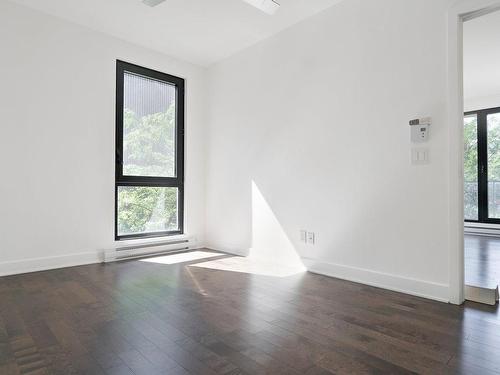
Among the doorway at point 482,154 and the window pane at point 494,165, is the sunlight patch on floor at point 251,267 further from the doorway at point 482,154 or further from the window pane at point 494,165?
the window pane at point 494,165

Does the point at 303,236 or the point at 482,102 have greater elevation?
the point at 482,102

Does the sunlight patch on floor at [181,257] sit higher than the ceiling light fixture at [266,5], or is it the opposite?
the ceiling light fixture at [266,5]

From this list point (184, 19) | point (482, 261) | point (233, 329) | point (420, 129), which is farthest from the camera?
point (482, 261)

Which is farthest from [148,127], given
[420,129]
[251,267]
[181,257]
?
[420,129]

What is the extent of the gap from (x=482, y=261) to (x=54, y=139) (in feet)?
18.0

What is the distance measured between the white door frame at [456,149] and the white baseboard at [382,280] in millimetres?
114

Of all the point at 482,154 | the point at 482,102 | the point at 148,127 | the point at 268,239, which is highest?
the point at 482,102

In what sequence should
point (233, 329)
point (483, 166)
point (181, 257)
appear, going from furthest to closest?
point (483, 166) < point (181, 257) < point (233, 329)

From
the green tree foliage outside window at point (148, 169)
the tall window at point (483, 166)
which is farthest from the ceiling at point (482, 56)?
the green tree foliage outside window at point (148, 169)

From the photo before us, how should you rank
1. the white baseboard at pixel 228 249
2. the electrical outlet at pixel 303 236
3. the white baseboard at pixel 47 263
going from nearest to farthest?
the white baseboard at pixel 47 263
the electrical outlet at pixel 303 236
the white baseboard at pixel 228 249

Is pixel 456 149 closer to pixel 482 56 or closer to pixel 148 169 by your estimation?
pixel 482 56

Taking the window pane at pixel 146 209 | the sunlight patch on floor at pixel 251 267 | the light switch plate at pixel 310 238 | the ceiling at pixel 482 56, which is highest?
the ceiling at pixel 482 56

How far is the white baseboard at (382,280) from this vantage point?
2.71 m

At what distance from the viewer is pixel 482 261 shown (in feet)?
13.2
